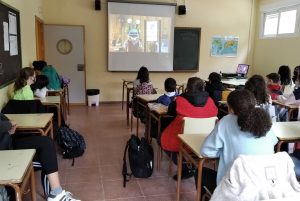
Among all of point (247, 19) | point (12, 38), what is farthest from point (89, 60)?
point (247, 19)

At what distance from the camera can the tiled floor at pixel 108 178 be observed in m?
2.70

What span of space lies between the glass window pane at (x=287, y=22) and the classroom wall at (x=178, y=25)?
3.25 ft

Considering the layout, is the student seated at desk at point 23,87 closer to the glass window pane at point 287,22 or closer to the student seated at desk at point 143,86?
the student seated at desk at point 143,86

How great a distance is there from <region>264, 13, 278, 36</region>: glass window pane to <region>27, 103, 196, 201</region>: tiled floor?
16.0 ft

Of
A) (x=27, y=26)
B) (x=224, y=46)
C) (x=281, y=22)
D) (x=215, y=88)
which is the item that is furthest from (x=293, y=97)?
(x=27, y=26)

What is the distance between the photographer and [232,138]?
1.71 metres

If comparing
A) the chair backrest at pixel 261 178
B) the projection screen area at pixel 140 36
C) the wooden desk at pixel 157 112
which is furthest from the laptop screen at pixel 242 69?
the chair backrest at pixel 261 178

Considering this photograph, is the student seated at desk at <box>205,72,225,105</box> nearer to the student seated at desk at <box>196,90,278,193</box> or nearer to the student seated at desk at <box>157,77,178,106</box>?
the student seated at desk at <box>157,77,178,106</box>

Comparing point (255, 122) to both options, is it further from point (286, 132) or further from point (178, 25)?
point (178, 25)

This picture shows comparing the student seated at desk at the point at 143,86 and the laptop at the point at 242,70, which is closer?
the student seated at desk at the point at 143,86

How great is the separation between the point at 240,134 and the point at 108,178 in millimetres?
1810

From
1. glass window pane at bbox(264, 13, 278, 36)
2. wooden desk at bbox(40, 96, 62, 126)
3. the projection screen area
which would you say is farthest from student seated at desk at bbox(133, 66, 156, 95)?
glass window pane at bbox(264, 13, 278, 36)

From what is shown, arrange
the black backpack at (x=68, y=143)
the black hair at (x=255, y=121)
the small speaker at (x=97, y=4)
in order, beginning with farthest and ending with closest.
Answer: the small speaker at (x=97, y=4)
the black backpack at (x=68, y=143)
the black hair at (x=255, y=121)

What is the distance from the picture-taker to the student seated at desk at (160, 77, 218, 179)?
2.63m
